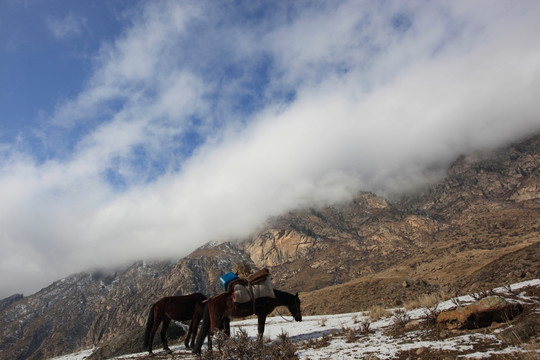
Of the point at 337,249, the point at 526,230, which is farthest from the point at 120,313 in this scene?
the point at 526,230

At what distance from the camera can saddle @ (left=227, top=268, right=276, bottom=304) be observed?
8.25 metres

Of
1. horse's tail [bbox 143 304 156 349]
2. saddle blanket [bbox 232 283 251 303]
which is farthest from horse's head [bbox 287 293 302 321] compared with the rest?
horse's tail [bbox 143 304 156 349]

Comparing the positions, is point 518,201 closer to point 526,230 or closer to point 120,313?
point 526,230

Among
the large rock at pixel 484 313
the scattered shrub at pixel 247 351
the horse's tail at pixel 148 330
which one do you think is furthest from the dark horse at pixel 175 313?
the large rock at pixel 484 313

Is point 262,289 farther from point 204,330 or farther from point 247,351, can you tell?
point 247,351

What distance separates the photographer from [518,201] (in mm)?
125438

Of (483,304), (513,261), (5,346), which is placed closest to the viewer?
(483,304)

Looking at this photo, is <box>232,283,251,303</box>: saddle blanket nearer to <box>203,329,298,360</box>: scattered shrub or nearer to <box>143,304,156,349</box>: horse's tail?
<box>203,329,298,360</box>: scattered shrub

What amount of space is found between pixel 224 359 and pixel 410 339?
4.23 m

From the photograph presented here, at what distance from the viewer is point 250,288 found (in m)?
8.43

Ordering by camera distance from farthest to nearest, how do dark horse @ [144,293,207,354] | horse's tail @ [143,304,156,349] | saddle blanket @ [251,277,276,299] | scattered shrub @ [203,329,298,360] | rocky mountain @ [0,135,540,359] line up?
rocky mountain @ [0,135,540,359]
horse's tail @ [143,304,156,349]
dark horse @ [144,293,207,354]
saddle blanket @ [251,277,276,299]
scattered shrub @ [203,329,298,360]

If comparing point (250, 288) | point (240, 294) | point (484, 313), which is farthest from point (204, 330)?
point (484, 313)

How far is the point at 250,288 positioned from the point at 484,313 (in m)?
5.70

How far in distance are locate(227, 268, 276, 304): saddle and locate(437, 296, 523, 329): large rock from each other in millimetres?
4655
